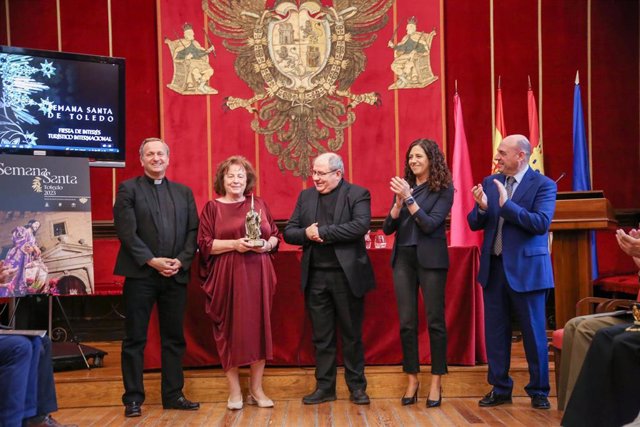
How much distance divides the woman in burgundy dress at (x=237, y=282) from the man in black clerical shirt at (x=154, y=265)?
0.17 m

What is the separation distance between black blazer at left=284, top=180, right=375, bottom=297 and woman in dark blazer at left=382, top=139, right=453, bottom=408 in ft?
0.62

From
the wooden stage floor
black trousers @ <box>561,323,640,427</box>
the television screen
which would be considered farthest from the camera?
the television screen

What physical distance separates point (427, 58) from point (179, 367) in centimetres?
405

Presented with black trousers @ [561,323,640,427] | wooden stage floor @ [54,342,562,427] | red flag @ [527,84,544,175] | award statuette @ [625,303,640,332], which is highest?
red flag @ [527,84,544,175]

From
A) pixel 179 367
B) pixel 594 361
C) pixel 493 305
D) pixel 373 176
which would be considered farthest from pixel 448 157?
pixel 594 361

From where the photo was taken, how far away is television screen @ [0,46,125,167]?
498 cm

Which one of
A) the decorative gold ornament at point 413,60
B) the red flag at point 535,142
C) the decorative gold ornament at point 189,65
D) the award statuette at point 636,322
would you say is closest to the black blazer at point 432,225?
the award statuette at point 636,322

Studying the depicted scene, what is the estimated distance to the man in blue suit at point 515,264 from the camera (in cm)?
459

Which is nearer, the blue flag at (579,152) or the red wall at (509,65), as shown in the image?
the blue flag at (579,152)

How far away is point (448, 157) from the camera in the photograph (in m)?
7.39

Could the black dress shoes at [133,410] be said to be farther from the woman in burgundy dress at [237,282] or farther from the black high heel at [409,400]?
the black high heel at [409,400]

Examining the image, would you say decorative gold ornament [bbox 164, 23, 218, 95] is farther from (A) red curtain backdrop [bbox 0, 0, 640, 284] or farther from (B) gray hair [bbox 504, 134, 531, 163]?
(B) gray hair [bbox 504, 134, 531, 163]

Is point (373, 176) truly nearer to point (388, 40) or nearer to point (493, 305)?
point (388, 40)

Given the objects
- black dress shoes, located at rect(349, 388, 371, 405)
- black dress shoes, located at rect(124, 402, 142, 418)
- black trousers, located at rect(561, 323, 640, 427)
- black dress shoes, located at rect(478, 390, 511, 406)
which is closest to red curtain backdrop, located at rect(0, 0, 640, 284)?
black dress shoes, located at rect(349, 388, 371, 405)
